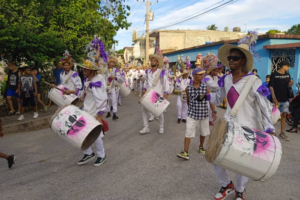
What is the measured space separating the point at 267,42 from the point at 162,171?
10956 millimetres

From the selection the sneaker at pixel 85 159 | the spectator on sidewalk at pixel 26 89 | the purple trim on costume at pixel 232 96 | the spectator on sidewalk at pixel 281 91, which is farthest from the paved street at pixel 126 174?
the spectator on sidewalk at pixel 26 89

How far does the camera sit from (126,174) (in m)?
4.22

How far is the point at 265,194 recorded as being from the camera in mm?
3557

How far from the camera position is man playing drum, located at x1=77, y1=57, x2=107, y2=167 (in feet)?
14.7

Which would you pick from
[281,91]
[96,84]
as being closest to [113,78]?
[96,84]

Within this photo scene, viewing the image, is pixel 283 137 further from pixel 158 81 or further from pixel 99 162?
pixel 99 162

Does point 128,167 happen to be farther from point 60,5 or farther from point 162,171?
point 60,5

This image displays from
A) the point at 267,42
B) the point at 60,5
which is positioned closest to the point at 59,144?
the point at 60,5

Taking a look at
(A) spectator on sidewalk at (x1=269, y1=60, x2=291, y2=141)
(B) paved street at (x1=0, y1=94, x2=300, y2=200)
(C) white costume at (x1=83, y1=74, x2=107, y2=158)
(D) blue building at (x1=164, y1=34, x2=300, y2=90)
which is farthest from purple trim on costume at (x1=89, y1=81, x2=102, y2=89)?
Result: (D) blue building at (x1=164, y1=34, x2=300, y2=90)

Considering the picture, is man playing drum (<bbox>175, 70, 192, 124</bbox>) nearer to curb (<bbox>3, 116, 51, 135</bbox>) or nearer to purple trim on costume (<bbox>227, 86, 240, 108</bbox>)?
curb (<bbox>3, 116, 51, 135</bbox>)

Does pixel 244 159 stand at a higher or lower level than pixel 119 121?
higher

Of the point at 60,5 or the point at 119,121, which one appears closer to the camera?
the point at 119,121

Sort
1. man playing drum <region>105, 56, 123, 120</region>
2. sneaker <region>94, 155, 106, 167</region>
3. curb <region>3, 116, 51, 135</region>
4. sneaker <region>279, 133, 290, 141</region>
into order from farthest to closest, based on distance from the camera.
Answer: man playing drum <region>105, 56, 123, 120</region> → curb <region>3, 116, 51, 135</region> → sneaker <region>279, 133, 290, 141</region> → sneaker <region>94, 155, 106, 167</region>

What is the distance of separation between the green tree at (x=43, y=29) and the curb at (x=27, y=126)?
2.02 metres
